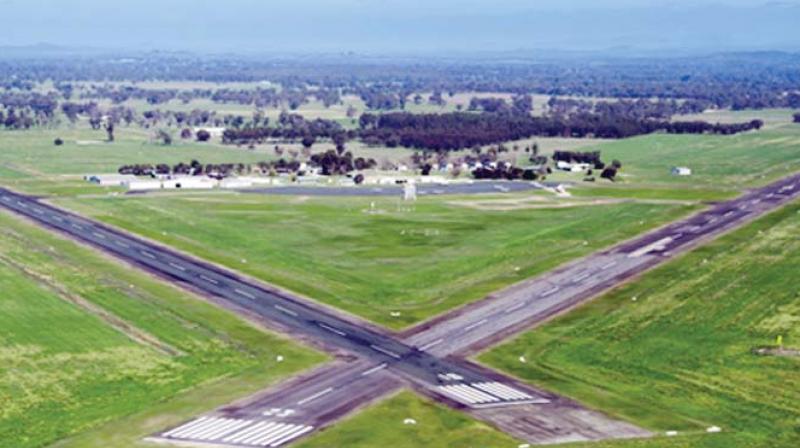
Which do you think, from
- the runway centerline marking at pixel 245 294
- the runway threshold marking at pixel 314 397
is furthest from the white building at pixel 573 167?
the runway threshold marking at pixel 314 397

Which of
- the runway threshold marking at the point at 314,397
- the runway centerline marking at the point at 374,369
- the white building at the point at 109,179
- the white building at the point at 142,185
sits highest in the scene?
the runway threshold marking at the point at 314,397

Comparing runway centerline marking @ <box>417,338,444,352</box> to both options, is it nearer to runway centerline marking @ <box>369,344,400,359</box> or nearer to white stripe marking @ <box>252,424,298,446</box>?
runway centerline marking @ <box>369,344,400,359</box>

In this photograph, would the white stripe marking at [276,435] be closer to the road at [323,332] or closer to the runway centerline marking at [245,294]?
the road at [323,332]

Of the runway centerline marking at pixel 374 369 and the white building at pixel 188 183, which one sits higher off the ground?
the runway centerline marking at pixel 374 369

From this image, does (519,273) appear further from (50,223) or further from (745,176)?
(745,176)

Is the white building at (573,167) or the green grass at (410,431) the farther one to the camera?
the white building at (573,167)

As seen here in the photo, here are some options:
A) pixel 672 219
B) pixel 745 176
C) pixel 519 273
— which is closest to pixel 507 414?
pixel 519 273
